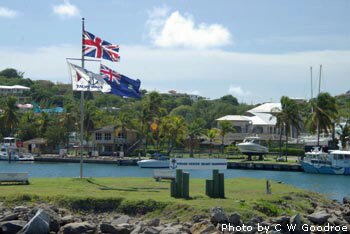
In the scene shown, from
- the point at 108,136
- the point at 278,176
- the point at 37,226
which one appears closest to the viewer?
the point at 37,226

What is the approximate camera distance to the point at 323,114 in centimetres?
10962

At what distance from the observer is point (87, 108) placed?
132 m

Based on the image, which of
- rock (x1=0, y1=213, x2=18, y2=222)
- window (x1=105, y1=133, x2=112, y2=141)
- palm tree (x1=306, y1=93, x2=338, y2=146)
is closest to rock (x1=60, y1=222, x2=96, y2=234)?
rock (x1=0, y1=213, x2=18, y2=222)

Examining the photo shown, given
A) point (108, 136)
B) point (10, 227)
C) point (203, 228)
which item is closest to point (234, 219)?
point (203, 228)

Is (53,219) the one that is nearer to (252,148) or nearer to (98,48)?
(98,48)

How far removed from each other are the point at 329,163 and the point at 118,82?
5806 cm

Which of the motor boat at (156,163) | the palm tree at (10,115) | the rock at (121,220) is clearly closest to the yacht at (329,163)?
the motor boat at (156,163)

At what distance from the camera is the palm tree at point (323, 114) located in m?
110

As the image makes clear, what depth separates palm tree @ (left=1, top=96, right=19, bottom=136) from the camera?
449 feet

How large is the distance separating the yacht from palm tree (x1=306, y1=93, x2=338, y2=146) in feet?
52.2

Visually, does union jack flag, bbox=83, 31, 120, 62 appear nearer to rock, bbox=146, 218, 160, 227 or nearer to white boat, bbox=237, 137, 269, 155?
rock, bbox=146, 218, 160, 227

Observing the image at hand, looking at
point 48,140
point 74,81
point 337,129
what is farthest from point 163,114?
point 74,81

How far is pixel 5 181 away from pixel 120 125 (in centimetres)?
9252

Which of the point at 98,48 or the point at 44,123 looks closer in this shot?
the point at 98,48
